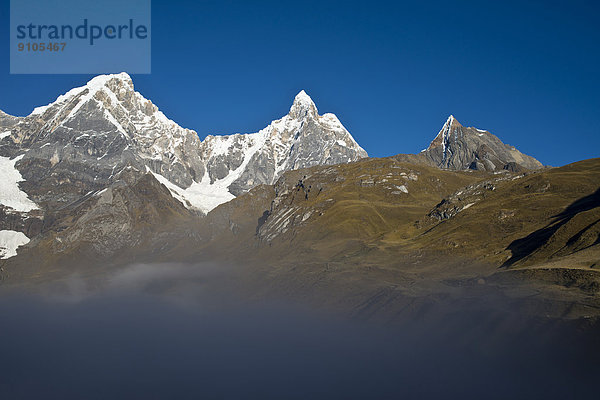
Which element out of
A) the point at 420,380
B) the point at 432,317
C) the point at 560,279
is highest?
the point at 560,279

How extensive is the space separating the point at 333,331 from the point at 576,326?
72.7 metres

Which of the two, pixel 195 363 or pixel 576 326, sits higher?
pixel 576 326

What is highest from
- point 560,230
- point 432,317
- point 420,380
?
point 560,230

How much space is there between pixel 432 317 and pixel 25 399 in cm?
13563

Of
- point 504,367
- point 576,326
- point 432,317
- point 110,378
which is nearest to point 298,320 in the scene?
point 432,317

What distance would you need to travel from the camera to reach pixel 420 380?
117375mm

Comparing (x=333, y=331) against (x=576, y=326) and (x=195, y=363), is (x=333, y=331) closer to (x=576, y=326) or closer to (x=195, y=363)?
(x=195, y=363)

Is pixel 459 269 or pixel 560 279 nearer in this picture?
pixel 560 279

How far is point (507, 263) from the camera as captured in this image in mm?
170875

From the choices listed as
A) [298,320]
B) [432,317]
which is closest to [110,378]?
[298,320]

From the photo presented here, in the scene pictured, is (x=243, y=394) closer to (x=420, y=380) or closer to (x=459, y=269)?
(x=420, y=380)

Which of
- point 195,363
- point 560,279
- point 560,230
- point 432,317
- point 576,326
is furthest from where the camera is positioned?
point 195,363

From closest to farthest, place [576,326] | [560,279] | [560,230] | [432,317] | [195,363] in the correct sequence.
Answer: [576,326] → [560,279] → [432,317] → [560,230] → [195,363]

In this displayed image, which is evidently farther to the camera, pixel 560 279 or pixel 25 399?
pixel 25 399
